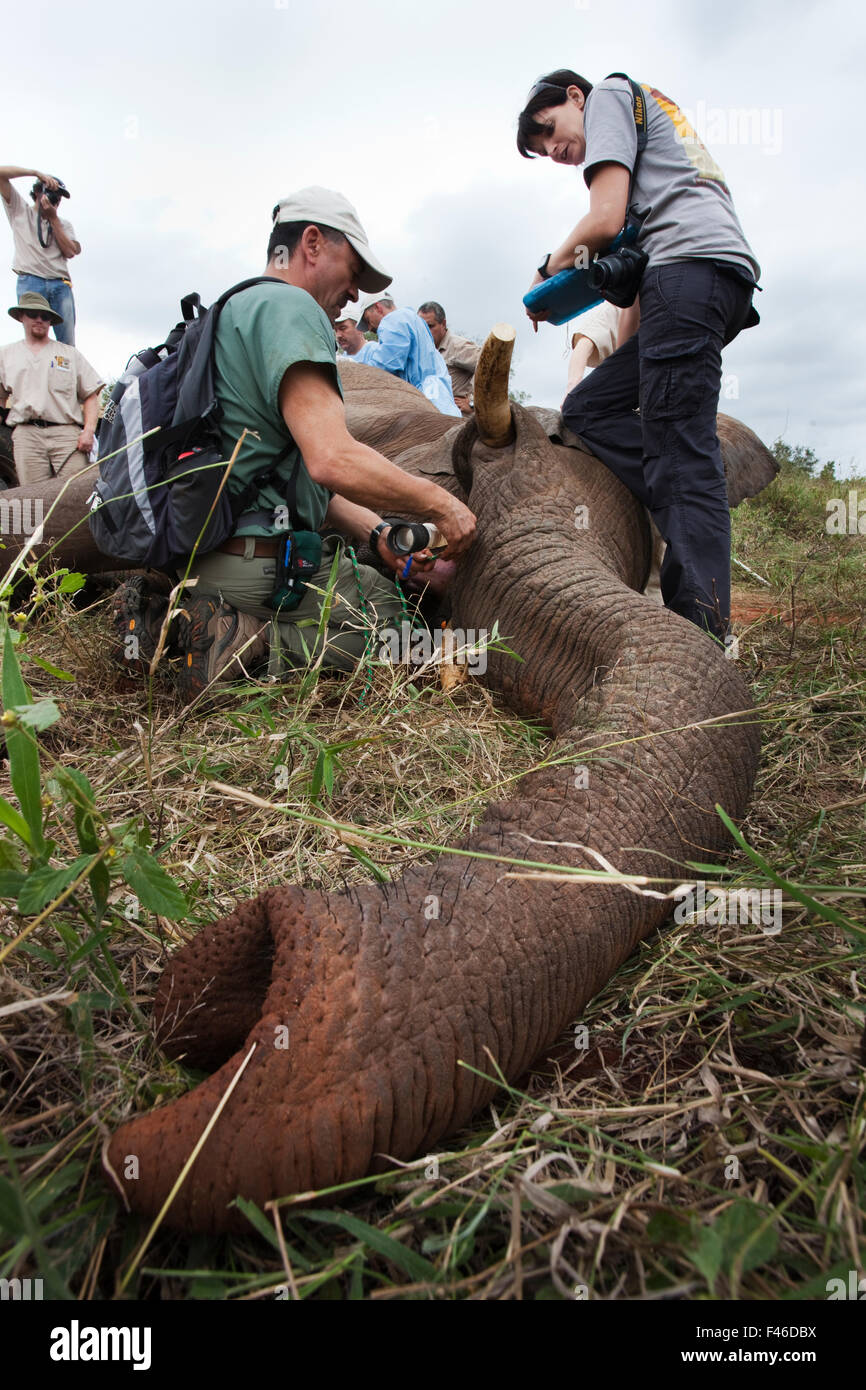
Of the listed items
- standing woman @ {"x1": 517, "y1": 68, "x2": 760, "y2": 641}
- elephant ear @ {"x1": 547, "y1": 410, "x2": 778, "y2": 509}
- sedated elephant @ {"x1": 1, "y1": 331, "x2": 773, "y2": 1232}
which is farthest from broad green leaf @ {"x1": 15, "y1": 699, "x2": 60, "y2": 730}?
elephant ear @ {"x1": 547, "y1": 410, "x2": 778, "y2": 509}

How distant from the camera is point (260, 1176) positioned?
3.56ft

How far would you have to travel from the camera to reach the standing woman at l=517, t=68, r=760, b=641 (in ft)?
10.9

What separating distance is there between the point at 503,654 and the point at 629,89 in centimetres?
249

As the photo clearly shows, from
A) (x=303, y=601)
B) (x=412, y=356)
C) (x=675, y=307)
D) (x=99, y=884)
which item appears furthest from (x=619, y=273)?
(x=412, y=356)

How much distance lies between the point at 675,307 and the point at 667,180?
604 mm

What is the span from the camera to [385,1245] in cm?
106

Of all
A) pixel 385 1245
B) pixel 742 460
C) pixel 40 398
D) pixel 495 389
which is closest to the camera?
pixel 385 1245

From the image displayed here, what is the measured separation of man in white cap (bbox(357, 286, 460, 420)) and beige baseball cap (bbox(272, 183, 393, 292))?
4360mm

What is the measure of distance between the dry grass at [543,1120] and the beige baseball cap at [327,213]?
258 centimetres

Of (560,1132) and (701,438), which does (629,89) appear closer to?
(701,438)

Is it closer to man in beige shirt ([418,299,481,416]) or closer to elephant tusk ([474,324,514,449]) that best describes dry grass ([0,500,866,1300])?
elephant tusk ([474,324,514,449])

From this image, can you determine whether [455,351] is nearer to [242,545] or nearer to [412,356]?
[412,356]

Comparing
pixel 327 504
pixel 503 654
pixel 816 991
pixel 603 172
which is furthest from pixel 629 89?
pixel 816 991

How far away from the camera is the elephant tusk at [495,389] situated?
9.86ft
